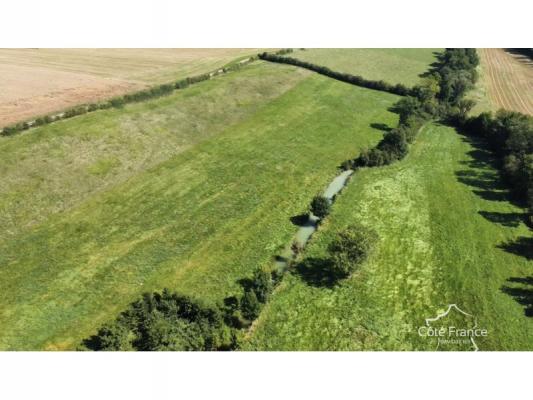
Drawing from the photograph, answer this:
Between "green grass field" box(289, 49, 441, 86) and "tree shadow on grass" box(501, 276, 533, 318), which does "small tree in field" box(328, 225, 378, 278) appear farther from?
"green grass field" box(289, 49, 441, 86)

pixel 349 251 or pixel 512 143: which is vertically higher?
pixel 512 143

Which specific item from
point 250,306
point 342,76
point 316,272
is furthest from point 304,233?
point 342,76

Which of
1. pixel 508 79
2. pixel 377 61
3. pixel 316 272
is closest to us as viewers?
pixel 316 272

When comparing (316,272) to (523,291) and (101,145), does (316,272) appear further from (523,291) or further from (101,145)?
(101,145)

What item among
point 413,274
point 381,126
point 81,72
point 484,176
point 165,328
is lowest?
point 413,274

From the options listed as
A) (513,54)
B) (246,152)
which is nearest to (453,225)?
(246,152)

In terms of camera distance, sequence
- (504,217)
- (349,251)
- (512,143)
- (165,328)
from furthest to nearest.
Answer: (512,143)
(504,217)
(349,251)
(165,328)

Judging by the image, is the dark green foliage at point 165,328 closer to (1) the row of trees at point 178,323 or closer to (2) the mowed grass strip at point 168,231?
(1) the row of trees at point 178,323
